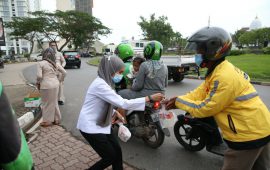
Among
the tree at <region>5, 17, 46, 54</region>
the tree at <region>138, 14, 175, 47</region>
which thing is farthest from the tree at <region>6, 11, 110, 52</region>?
the tree at <region>138, 14, 175, 47</region>

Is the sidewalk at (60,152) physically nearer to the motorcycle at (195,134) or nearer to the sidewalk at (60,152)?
the sidewalk at (60,152)

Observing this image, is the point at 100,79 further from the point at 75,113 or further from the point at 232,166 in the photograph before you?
the point at 75,113

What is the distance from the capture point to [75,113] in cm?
639

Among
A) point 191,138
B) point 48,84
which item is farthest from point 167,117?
point 48,84

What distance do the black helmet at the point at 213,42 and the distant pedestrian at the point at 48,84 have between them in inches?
153

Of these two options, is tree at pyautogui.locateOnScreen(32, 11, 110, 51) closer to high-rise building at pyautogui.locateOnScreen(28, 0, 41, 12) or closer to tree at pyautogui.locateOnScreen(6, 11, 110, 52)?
tree at pyautogui.locateOnScreen(6, 11, 110, 52)

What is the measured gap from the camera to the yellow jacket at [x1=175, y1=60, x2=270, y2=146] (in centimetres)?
194

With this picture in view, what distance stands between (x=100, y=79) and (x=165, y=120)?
1.40 metres

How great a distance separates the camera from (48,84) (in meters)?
5.29

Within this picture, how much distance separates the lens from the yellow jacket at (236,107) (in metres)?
1.94

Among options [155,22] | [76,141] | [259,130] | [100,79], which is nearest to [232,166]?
[259,130]

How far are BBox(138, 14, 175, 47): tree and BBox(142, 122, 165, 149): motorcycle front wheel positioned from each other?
3438cm

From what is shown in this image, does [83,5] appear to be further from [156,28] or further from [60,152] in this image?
[60,152]

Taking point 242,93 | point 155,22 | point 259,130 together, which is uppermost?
point 155,22
